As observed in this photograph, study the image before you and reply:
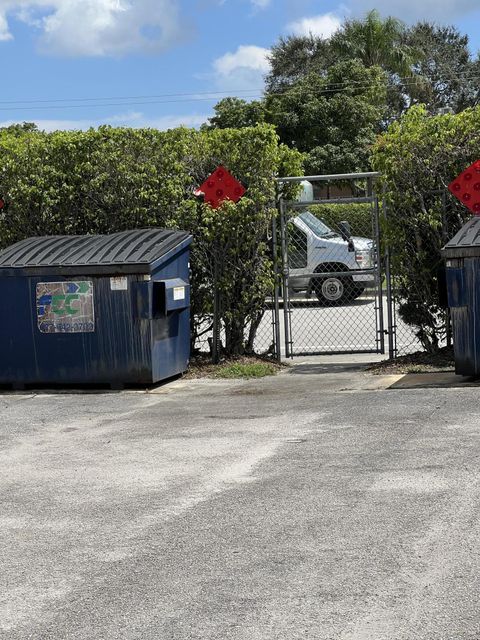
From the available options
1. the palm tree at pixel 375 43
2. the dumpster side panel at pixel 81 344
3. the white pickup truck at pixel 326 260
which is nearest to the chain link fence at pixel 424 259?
the dumpster side panel at pixel 81 344

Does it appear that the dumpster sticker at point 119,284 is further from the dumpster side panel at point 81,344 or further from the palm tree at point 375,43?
the palm tree at point 375,43

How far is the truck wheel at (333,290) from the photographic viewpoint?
18.2 m

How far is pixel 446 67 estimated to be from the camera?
197ft

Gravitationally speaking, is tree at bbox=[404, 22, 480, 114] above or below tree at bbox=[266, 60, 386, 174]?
above

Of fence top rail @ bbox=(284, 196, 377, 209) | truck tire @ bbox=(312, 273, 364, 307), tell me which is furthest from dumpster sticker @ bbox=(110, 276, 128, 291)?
truck tire @ bbox=(312, 273, 364, 307)

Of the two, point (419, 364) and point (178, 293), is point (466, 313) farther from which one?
point (178, 293)

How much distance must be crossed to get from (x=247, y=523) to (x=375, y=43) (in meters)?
44.3

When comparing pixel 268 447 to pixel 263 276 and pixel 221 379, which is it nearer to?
pixel 221 379

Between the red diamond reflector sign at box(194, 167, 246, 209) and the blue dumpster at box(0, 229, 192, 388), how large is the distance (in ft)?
2.94

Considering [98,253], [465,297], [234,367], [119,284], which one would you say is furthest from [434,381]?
[98,253]

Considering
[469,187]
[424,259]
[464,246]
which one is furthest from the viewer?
[424,259]

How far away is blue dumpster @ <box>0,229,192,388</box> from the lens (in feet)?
35.8

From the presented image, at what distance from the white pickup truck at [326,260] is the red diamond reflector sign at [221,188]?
17.8 ft

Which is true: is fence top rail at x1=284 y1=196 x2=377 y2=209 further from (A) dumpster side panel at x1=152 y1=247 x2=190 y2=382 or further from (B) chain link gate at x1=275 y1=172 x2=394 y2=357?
(A) dumpster side panel at x1=152 y1=247 x2=190 y2=382
